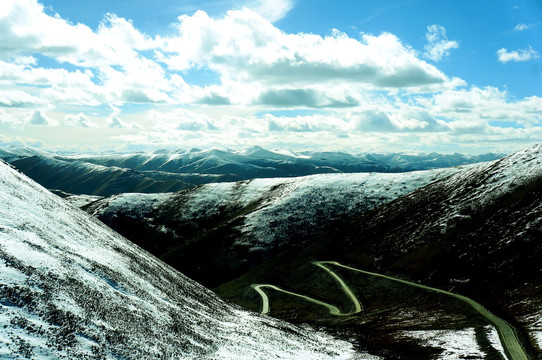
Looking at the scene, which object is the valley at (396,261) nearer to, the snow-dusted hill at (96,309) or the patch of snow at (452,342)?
the patch of snow at (452,342)

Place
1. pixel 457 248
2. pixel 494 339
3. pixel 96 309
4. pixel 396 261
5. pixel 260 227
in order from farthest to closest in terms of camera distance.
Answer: pixel 260 227 < pixel 396 261 < pixel 457 248 < pixel 494 339 < pixel 96 309

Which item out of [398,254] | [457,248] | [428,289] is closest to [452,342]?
[428,289]

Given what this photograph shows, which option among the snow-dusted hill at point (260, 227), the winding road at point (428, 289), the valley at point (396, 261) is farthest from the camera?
the snow-dusted hill at point (260, 227)

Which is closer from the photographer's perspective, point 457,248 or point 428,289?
point 428,289

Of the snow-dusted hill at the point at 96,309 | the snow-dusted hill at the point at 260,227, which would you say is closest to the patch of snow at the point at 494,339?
the snow-dusted hill at the point at 96,309

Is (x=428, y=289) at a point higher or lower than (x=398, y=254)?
lower

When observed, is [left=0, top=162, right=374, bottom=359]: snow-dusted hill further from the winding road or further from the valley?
the winding road

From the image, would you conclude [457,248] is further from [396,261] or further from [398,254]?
[398,254]

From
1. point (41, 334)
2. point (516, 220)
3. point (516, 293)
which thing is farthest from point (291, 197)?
point (41, 334)
